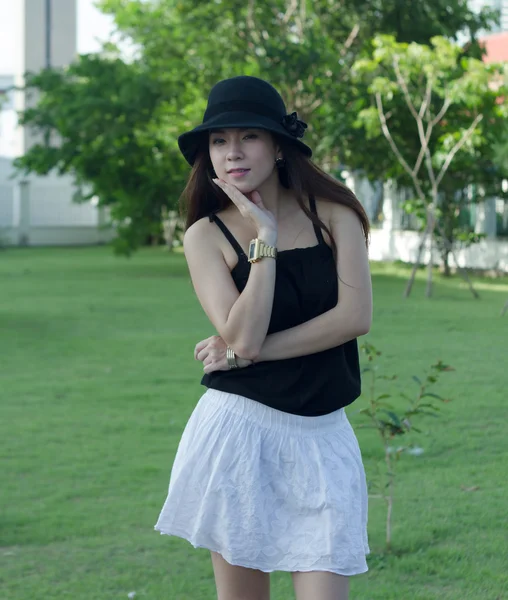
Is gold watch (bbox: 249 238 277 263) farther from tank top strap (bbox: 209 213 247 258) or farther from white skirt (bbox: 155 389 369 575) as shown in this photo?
white skirt (bbox: 155 389 369 575)

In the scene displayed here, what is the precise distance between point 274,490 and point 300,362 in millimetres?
319

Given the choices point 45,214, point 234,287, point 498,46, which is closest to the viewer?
point 234,287

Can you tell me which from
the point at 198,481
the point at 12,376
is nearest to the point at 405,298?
the point at 12,376

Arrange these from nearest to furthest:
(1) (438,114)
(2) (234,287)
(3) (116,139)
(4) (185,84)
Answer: (2) (234,287), (1) (438,114), (3) (116,139), (4) (185,84)

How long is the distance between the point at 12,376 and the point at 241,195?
696 cm

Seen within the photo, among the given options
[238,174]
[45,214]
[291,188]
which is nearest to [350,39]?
[45,214]

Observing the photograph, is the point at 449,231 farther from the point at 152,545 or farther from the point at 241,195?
the point at 241,195

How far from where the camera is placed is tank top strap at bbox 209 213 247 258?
105 inches

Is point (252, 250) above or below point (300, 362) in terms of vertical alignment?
above

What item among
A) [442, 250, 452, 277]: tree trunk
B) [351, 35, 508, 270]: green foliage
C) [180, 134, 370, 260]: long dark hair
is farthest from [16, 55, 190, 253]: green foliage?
[180, 134, 370, 260]: long dark hair

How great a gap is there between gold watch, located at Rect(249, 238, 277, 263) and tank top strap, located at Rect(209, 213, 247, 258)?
10 centimetres

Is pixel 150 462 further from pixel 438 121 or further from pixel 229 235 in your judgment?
pixel 438 121

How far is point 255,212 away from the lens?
258 centimetres

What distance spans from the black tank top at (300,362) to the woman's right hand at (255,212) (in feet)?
0.24
